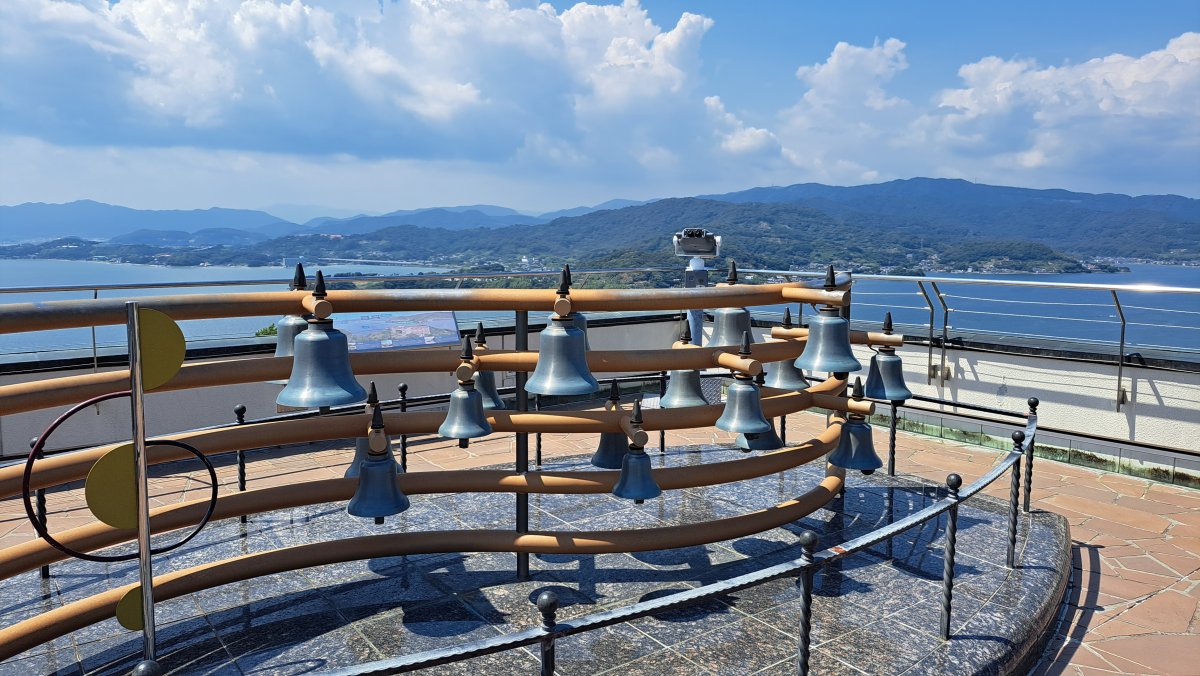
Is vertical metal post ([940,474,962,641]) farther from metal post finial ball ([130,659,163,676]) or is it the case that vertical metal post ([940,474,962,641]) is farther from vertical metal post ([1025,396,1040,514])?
metal post finial ball ([130,659,163,676])

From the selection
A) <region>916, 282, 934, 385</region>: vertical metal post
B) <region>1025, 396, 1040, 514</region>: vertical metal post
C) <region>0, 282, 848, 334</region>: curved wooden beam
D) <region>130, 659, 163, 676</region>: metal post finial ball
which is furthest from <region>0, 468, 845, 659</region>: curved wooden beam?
<region>916, 282, 934, 385</region>: vertical metal post

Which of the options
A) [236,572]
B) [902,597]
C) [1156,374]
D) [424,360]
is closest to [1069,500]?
[1156,374]

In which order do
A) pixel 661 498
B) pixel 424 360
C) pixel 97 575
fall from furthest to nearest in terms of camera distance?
pixel 661 498 < pixel 97 575 < pixel 424 360

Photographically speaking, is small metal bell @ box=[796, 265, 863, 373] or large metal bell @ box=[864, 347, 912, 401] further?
large metal bell @ box=[864, 347, 912, 401]

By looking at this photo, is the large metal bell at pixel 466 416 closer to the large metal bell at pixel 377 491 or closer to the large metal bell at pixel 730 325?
the large metal bell at pixel 377 491

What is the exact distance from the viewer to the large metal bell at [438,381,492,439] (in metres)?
3.98

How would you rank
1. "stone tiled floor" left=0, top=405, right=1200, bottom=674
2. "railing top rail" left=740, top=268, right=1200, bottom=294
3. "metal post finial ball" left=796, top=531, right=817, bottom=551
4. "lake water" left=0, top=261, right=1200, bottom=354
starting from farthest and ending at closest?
1. "lake water" left=0, top=261, right=1200, bottom=354
2. "railing top rail" left=740, top=268, right=1200, bottom=294
3. "stone tiled floor" left=0, top=405, right=1200, bottom=674
4. "metal post finial ball" left=796, top=531, right=817, bottom=551

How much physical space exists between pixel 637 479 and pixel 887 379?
2168 millimetres

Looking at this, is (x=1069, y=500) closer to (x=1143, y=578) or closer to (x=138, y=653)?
(x=1143, y=578)

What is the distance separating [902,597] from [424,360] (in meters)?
3.19

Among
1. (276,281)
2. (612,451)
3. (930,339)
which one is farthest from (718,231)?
(612,451)

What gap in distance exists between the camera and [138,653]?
12.1 feet

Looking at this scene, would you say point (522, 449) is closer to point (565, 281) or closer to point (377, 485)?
point (377, 485)

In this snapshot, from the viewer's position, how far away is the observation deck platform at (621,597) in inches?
144
